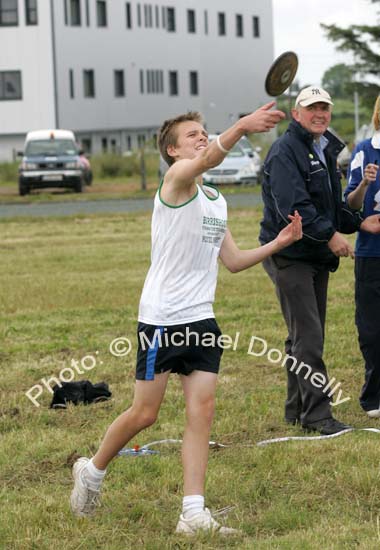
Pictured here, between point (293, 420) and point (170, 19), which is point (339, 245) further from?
point (170, 19)

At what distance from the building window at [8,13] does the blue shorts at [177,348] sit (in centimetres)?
5868

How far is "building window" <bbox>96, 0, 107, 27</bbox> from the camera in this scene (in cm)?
6706

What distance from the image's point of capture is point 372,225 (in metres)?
7.47

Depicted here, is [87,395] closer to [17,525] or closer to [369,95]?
[17,525]

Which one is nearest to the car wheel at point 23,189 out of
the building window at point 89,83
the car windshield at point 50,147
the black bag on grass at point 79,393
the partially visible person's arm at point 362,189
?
the car windshield at point 50,147

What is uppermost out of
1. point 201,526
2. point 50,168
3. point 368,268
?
point 368,268

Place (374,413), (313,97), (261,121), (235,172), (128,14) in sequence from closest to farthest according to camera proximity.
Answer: (261,121) → (313,97) → (374,413) → (235,172) → (128,14)

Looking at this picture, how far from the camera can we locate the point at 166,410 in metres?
7.97

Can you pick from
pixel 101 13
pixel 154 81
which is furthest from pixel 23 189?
pixel 154 81

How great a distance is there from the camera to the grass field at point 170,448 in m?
5.41

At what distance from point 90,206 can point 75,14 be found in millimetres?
38125

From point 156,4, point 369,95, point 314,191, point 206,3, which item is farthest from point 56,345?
point 206,3

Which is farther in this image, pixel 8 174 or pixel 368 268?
pixel 8 174

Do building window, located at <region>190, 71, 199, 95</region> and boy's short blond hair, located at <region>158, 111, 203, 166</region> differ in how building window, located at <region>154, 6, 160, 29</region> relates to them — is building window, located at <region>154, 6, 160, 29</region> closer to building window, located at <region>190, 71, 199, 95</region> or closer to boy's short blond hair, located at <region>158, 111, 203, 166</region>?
building window, located at <region>190, 71, 199, 95</region>
